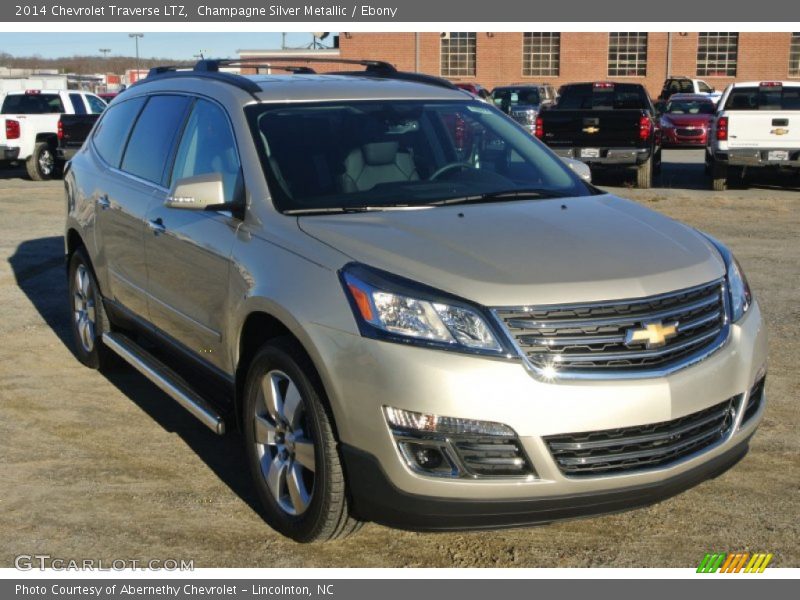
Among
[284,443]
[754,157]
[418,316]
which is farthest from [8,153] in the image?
[418,316]

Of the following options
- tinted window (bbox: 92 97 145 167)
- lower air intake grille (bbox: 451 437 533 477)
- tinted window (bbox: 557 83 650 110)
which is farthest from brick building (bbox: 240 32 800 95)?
lower air intake grille (bbox: 451 437 533 477)

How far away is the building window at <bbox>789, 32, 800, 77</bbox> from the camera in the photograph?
152 feet

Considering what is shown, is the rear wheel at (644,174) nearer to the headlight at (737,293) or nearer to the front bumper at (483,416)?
the headlight at (737,293)

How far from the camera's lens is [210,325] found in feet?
15.6

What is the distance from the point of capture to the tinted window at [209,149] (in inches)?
191

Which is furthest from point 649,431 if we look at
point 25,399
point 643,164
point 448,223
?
point 643,164

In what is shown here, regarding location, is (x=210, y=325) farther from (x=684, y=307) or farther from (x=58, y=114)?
(x=58, y=114)

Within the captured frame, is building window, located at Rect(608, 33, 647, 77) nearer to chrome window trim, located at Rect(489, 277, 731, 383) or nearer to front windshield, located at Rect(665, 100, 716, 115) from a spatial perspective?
front windshield, located at Rect(665, 100, 716, 115)

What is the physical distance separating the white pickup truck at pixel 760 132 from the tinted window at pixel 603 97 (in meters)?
2.92

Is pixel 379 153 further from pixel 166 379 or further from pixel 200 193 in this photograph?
Result: pixel 166 379

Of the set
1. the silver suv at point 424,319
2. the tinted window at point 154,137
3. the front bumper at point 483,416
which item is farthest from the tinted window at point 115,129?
the front bumper at point 483,416

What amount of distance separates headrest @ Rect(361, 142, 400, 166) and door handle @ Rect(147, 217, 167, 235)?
112 centimetres

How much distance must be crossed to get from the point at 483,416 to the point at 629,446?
579mm

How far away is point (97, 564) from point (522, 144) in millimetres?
3037
